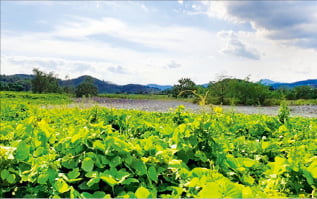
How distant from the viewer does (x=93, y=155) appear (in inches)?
71.0

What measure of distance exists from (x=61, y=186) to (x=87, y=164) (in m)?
0.18

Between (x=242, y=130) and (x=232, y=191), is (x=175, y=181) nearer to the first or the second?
(x=232, y=191)

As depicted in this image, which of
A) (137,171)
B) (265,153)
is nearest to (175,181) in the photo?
(137,171)

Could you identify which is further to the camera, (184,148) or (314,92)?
(314,92)

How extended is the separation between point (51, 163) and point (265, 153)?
1.95 meters

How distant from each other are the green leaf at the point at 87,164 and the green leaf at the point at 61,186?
129 millimetres

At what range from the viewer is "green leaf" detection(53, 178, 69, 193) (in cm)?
164

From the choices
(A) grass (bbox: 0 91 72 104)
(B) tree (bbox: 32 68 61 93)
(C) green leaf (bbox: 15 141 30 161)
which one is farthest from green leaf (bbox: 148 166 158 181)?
(B) tree (bbox: 32 68 61 93)

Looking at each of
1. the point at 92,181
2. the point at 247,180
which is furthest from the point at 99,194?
the point at 247,180

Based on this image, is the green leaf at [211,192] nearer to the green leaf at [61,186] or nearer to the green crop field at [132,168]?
the green crop field at [132,168]

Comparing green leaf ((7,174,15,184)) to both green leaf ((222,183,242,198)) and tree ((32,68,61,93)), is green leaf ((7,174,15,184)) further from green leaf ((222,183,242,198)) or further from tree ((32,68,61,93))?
tree ((32,68,61,93))

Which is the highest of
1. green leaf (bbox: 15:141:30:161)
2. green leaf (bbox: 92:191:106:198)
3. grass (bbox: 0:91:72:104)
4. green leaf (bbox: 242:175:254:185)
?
green leaf (bbox: 15:141:30:161)

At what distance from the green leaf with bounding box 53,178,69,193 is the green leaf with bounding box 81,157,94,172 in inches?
5.1

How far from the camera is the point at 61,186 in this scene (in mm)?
1658
